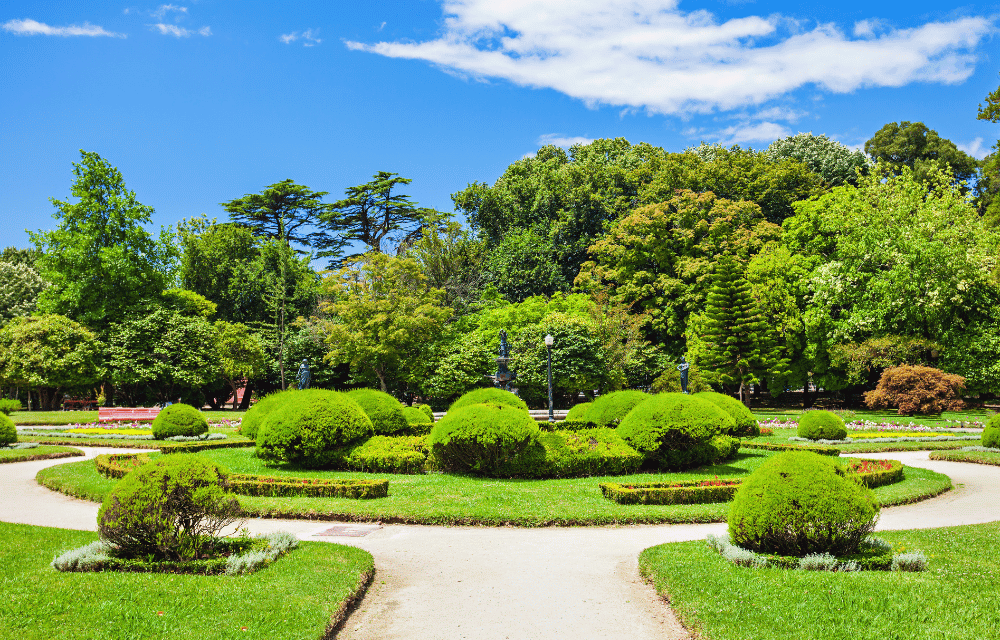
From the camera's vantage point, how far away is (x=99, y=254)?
39781 millimetres

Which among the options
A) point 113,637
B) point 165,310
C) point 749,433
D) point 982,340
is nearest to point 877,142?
point 982,340

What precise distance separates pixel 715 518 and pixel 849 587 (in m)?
4.15

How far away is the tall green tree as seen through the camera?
130 feet

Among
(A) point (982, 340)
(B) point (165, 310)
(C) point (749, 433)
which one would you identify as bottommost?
(C) point (749, 433)

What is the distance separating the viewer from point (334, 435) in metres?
14.1

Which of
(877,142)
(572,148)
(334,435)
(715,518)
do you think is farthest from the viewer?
(572,148)

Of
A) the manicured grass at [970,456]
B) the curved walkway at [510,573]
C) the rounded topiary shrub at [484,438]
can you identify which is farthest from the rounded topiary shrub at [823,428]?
the rounded topiary shrub at [484,438]

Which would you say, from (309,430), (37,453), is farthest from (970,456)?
(37,453)

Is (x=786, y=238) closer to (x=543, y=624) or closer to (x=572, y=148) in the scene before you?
(x=572, y=148)

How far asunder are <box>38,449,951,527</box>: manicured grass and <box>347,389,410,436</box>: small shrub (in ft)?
8.26

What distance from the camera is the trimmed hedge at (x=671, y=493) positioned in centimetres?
1071

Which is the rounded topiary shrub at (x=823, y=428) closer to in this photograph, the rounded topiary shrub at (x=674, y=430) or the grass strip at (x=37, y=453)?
the rounded topiary shrub at (x=674, y=430)

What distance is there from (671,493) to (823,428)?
39.1 ft

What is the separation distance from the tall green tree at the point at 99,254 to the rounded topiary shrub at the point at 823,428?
37.8 meters
